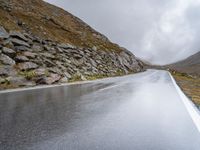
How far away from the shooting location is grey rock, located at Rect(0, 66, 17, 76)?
23027 mm

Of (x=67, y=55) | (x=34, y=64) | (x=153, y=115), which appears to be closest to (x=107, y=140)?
(x=153, y=115)

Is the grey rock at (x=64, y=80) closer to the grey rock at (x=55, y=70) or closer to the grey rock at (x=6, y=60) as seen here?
the grey rock at (x=55, y=70)

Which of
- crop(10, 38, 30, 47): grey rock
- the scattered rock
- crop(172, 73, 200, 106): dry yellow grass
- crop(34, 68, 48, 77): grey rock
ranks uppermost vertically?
crop(10, 38, 30, 47): grey rock

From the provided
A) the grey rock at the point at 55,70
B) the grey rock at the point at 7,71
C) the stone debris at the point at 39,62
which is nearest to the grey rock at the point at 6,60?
the stone debris at the point at 39,62

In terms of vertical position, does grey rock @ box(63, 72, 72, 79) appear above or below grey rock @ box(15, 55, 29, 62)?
below

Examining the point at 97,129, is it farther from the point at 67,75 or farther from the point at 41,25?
the point at 41,25

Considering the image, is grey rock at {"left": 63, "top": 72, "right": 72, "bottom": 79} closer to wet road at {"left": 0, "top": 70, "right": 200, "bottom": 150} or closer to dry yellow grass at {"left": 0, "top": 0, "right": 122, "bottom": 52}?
dry yellow grass at {"left": 0, "top": 0, "right": 122, "bottom": 52}

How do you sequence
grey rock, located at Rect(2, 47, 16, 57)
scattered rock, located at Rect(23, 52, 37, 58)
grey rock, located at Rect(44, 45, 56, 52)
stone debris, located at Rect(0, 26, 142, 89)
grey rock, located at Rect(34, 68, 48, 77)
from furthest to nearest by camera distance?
grey rock, located at Rect(44, 45, 56, 52), scattered rock, located at Rect(23, 52, 37, 58), grey rock, located at Rect(2, 47, 16, 57), grey rock, located at Rect(34, 68, 48, 77), stone debris, located at Rect(0, 26, 142, 89)

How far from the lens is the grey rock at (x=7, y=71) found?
75.5 feet

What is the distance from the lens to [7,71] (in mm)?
23734

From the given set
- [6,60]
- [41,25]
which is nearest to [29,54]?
[6,60]

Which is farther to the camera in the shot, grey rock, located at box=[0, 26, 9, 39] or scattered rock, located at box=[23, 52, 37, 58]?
grey rock, located at box=[0, 26, 9, 39]

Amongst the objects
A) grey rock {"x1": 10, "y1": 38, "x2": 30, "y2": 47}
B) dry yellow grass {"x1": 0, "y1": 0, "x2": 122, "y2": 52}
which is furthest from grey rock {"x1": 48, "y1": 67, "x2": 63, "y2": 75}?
dry yellow grass {"x1": 0, "y1": 0, "x2": 122, "y2": 52}

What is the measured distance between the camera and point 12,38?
32.9m
